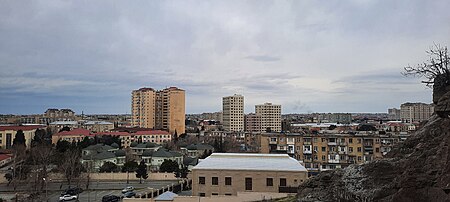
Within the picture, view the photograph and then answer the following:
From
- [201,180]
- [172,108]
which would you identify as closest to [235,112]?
[172,108]

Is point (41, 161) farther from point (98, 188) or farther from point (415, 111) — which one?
point (415, 111)

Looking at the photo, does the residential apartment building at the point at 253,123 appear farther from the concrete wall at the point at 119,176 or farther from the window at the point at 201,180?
the window at the point at 201,180

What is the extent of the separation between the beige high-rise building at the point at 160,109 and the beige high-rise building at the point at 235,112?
89.7 feet

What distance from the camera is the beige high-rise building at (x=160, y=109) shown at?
105250 millimetres

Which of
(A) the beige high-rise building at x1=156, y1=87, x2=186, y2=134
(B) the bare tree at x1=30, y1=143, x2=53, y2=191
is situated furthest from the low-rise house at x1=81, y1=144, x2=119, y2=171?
(A) the beige high-rise building at x1=156, y1=87, x2=186, y2=134

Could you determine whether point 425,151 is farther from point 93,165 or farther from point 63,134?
point 63,134

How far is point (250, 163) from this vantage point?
28547 millimetres

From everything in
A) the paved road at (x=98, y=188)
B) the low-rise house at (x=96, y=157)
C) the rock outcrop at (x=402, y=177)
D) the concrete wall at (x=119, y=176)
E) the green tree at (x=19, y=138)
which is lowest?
the paved road at (x=98, y=188)

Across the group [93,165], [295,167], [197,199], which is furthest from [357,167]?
[93,165]

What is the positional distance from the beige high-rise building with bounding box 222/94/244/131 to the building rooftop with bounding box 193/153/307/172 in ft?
328

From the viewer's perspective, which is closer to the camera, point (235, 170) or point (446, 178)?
point (446, 178)

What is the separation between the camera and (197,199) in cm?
2216

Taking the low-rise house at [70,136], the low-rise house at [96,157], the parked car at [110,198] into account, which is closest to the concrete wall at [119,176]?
the low-rise house at [96,157]

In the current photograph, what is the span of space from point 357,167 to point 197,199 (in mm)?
10364
